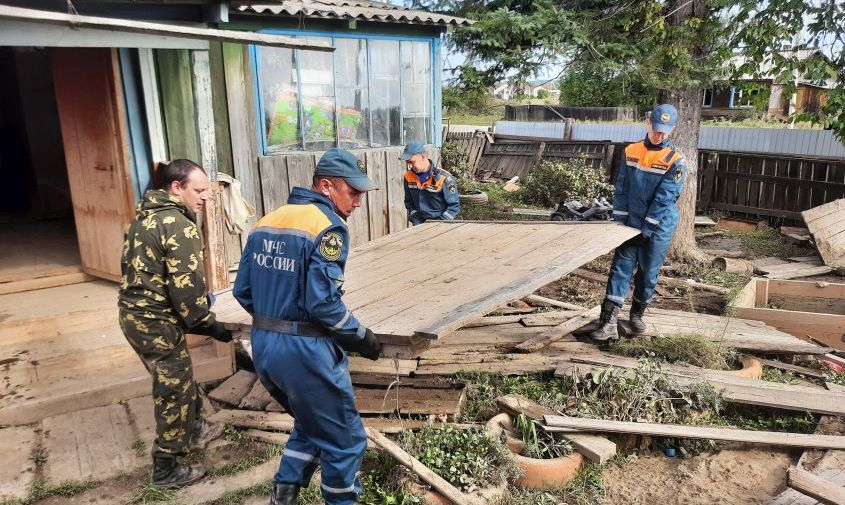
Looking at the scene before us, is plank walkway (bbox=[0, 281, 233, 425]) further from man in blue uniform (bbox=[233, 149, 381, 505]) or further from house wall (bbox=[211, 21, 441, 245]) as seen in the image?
man in blue uniform (bbox=[233, 149, 381, 505])

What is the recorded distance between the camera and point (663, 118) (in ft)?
17.3

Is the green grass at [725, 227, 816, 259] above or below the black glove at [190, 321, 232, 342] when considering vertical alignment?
below

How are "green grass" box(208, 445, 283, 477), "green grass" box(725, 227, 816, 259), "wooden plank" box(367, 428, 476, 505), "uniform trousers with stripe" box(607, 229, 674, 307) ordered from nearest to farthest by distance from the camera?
"wooden plank" box(367, 428, 476, 505), "green grass" box(208, 445, 283, 477), "uniform trousers with stripe" box(607, 229, 674, 307), "green grass" box(725, 227, 816, 259)

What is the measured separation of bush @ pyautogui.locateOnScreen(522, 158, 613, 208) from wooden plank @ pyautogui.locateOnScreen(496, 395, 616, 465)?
27.9 ft

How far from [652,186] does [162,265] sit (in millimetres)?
4074

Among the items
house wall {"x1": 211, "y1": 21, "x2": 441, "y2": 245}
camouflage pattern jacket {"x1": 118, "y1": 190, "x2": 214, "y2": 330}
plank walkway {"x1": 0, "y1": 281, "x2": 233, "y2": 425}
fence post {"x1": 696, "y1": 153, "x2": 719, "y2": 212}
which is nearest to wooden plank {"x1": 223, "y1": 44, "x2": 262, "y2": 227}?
house wall {"x1": 211, "y1": 21, "x2": 441, "y2": 245}

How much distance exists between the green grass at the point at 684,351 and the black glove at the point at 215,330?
351 centimetres

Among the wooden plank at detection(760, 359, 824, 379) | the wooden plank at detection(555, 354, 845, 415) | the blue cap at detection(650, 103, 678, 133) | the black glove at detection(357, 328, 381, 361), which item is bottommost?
the wooden plank at detection(760, 359, 824, 379)

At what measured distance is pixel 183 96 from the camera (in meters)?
5.10

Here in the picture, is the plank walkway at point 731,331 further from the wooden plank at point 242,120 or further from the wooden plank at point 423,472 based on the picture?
the wooden plank at point 242,120

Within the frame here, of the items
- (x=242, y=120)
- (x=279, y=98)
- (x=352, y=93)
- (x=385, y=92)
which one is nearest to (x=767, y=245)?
(x=385, y=92)

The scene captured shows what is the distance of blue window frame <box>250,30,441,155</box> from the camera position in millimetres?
7363

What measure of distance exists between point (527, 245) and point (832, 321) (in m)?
3.33

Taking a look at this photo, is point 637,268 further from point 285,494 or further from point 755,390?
point 285,494
